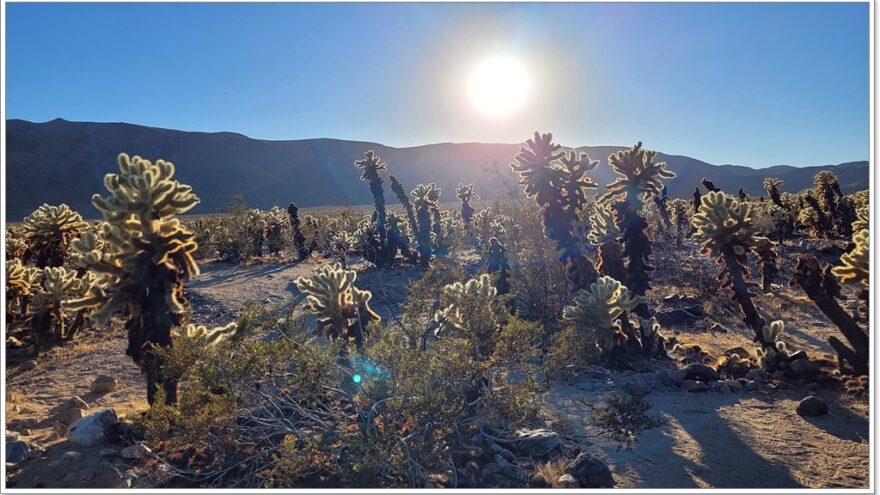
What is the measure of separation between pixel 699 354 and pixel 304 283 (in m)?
7.93

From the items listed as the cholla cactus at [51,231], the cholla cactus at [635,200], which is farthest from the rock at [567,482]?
the cholla cactus at [51,231]

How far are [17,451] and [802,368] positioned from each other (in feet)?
36.0

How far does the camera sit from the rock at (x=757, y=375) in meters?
9.03

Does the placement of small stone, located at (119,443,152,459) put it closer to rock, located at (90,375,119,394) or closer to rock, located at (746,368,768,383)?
rock, located at (90,375,119,394)

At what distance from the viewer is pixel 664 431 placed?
739cm

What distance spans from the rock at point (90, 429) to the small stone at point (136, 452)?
1.82 feet

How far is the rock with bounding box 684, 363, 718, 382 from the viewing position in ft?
30.7

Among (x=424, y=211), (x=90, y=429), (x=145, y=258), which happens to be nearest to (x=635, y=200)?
(x=145, y=258)

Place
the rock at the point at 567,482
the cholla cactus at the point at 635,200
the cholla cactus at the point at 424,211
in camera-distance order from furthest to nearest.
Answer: the cholla cactus at the point at 424,211 → the cholla cactus at the point at 635,200 → the rock at the point at 567,482

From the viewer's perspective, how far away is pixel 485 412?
6457 millimetres

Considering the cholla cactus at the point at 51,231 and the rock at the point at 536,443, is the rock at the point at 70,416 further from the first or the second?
the cholla cactus at the point at 51,231

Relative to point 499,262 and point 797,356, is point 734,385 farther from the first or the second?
point 499,262

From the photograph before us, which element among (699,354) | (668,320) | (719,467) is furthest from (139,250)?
(668,320)

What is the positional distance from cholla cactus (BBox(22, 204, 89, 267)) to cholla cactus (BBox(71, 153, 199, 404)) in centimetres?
668
